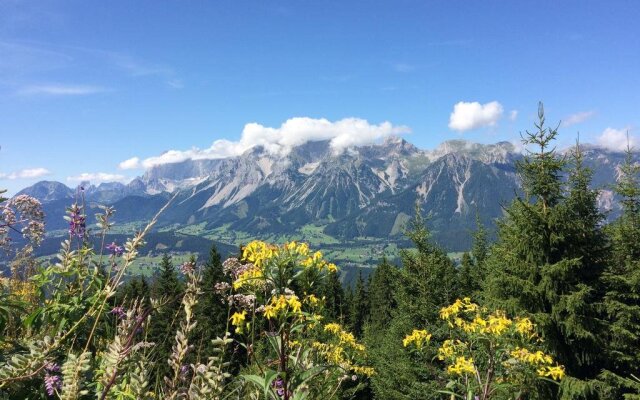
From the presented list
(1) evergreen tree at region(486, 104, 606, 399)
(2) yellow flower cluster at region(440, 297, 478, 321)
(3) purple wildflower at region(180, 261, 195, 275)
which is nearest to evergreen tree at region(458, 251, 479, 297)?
(1) evergreen tree at region(486, 104, 606, 399)

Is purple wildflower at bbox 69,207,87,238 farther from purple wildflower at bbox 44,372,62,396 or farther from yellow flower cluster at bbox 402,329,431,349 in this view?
yellow flower cluster at bbox 402,329,431,349

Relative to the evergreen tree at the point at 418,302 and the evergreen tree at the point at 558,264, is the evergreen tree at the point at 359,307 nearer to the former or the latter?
the evergreen tree at the point at 418,302

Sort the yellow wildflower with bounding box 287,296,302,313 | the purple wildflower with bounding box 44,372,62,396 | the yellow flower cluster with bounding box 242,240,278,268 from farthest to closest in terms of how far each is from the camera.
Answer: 1. the yellow flower cluster with bounding box 242,240,278,268
2. the yellow wildflower with bounding box 287,296,302,313
3. the purple wildflower with bounding box 44,372,62,396

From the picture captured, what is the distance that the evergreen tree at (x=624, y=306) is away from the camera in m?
15.4

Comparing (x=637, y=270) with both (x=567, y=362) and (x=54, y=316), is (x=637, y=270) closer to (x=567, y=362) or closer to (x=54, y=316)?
(x=567, y=362)

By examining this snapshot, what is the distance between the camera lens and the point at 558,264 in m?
16.2

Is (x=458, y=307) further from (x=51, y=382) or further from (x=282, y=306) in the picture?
(x=51, y=382)

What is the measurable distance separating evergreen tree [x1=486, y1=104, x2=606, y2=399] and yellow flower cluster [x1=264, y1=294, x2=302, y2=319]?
15.8 metres

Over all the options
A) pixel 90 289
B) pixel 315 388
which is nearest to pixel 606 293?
pixel 315 388

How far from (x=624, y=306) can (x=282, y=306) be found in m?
17.8

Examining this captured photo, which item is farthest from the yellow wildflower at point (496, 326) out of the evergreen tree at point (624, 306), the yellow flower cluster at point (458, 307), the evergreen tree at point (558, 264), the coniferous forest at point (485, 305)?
the evergreen tree at point (624, 306)

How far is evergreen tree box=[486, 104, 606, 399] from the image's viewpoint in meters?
15.8

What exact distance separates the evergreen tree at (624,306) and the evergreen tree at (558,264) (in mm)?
592

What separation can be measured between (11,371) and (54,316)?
39.9 inches
